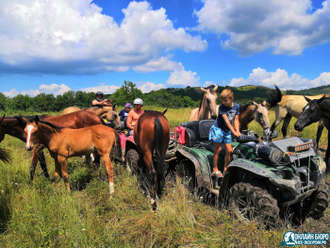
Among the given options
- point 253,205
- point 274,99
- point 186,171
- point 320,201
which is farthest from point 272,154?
point 274,99

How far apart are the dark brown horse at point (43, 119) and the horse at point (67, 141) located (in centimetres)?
62

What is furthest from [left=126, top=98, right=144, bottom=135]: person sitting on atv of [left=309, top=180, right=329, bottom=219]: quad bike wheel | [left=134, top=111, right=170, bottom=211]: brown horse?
[left=309, top=180, right=329, bottom=219]: quad bike wheel

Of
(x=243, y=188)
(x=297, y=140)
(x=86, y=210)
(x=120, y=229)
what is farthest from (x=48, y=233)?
(x=297, y=140)

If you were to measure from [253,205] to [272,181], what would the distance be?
1.64ft

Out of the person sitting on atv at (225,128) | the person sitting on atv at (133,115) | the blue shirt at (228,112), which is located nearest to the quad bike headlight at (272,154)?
the person sitting on atv at (225,128)

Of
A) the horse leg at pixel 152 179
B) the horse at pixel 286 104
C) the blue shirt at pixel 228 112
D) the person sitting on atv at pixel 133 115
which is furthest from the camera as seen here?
the horse at pixel 286 104

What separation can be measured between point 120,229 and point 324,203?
117 inches

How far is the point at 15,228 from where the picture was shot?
2979 millimetres

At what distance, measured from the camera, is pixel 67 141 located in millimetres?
4180

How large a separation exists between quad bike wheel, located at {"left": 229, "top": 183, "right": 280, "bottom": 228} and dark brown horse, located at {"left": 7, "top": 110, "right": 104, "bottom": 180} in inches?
160

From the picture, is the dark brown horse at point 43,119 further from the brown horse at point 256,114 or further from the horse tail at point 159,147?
the brown horse at point 256,114

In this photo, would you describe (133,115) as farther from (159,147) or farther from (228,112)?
(228,112)

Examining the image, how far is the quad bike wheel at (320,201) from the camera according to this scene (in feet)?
9.75

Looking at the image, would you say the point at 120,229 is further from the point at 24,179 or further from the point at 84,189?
the point at 24,179
